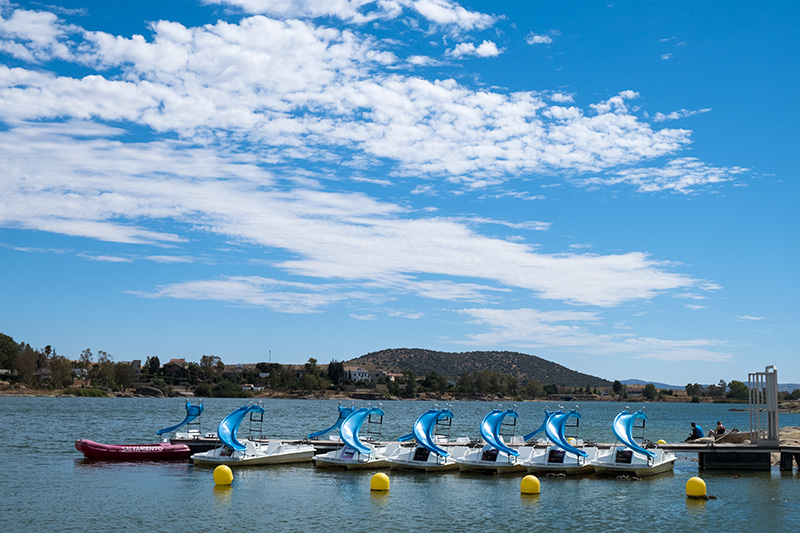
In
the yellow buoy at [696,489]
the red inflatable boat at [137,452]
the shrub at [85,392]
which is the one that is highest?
the yellow buoy at [696,489]

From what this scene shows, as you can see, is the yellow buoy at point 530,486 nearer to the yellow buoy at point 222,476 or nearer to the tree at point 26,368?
the yellow buoy at point 222,476

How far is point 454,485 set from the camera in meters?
37.7

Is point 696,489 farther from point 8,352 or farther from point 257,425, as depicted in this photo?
point 8,352

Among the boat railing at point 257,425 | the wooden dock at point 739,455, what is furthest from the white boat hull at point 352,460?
the wooden dock at point 739,455

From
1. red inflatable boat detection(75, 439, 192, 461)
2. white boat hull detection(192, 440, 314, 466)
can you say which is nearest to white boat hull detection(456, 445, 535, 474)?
white boat hull detection(192, 440, 314, 466)

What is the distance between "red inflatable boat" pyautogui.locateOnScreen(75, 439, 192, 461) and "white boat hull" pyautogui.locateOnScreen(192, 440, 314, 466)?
412 centimetres

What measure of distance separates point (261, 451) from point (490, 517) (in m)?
17.0

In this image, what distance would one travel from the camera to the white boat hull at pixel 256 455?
4222 centimetres

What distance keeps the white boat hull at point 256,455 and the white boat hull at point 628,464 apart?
635 inches

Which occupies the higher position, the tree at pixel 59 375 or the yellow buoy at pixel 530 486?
the tree at pixel 59 375

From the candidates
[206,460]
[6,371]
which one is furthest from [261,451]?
[6,371]

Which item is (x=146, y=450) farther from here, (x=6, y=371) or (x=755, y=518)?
(x=6, y=371)

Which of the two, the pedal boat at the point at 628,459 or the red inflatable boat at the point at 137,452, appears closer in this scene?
the pedal boat at the point at 628,459

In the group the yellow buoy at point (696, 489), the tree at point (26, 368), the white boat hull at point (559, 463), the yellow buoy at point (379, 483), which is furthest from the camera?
the tree at point (26, 368)
